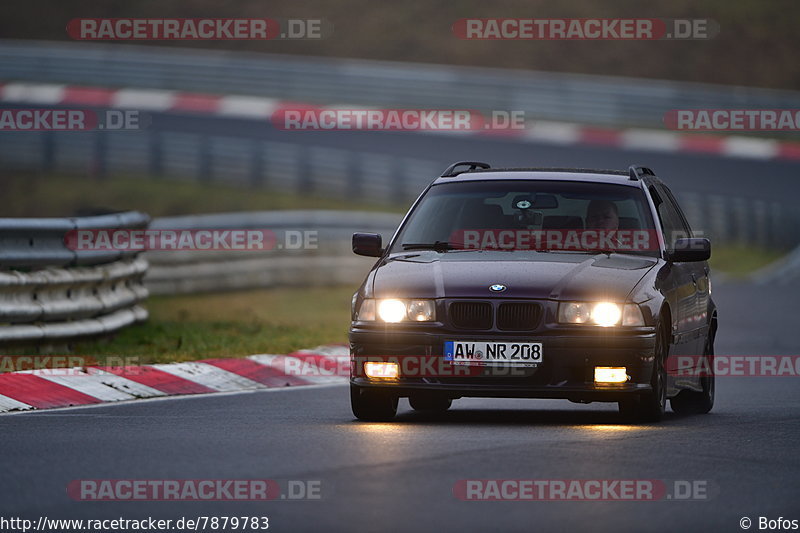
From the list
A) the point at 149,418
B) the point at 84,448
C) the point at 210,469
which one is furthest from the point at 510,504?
the point at 149,418

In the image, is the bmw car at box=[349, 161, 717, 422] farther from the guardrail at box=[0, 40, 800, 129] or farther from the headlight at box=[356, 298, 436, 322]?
the guardrail at box=[0, 40, 800, 129]

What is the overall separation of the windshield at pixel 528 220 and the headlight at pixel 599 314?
96cm

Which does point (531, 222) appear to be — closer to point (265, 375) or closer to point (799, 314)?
point (265, 375)

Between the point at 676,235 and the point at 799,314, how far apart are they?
1092 centimetres

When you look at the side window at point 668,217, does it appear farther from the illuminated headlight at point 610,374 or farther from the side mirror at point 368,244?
the side mirror at point 368,244

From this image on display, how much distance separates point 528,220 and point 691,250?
1.05m

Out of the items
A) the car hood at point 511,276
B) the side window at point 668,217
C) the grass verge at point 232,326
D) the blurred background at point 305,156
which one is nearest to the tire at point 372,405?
the car hood at point 511,276

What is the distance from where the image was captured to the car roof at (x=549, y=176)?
12.2 m

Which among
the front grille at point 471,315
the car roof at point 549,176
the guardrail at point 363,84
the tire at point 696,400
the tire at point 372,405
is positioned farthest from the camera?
the guardrail at point 363,84

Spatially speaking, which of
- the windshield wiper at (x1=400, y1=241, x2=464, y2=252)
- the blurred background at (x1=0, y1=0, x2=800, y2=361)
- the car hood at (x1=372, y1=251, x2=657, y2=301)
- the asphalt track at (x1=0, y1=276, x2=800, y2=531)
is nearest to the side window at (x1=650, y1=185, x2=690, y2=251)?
the car hood at (x1=372, y1=251, x2=657, y2=301)

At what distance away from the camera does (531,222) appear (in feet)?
38.7

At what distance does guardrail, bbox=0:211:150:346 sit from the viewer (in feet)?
45.5

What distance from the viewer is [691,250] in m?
11.8

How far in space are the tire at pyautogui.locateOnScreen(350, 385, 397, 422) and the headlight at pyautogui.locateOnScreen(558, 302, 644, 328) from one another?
123 centimetres
